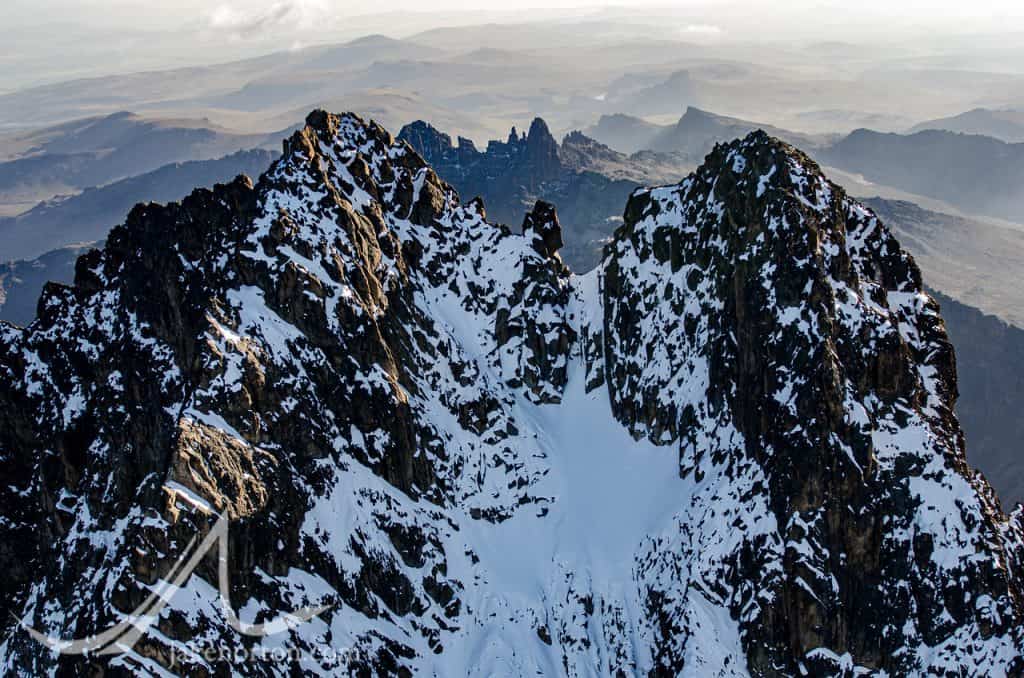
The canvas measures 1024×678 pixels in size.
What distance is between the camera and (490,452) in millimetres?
159750

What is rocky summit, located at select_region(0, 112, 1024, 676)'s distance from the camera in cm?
11656

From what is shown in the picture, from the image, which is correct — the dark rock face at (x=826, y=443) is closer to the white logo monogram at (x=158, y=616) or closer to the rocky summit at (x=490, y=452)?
the rocky summit at (x=490, y=452)

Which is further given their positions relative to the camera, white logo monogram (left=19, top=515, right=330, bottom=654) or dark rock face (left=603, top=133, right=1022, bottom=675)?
dark rock face (left=603, top=133, right=1022, bottom=675)

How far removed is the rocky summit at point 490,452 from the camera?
117 m

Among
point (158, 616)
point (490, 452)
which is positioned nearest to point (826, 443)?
point (490, 452)

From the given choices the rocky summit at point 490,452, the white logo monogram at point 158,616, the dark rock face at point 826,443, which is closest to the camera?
the white logo monogram at point 158,616

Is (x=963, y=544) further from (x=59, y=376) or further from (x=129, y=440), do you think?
(x=59, y=376)

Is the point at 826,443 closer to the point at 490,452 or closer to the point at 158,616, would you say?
the point at 490,452

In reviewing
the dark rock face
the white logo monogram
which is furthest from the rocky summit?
the white logo monogram

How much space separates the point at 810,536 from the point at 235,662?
7980cm

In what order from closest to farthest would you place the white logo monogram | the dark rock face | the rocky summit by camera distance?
the white logo monogram
the rocky summit
the dark rock face

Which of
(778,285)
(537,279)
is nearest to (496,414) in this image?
(537,279)

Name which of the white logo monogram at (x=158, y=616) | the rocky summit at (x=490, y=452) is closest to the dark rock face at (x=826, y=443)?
the rocky summit at (x=490, y=452)

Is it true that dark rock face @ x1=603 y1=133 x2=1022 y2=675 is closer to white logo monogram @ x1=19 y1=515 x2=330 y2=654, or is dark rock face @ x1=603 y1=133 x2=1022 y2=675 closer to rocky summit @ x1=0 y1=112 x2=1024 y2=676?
rocky summit @ x1=0 y1=112 x2=1024 y2=676
